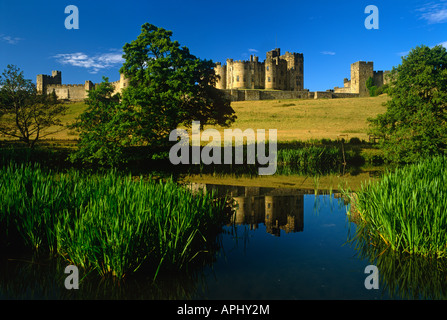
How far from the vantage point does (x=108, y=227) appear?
644 cm

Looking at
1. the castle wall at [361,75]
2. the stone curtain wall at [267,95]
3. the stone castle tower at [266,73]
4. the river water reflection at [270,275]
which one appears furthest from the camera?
the stone castle tower at [266,73]

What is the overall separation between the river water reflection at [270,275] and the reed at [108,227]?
15.3 inches

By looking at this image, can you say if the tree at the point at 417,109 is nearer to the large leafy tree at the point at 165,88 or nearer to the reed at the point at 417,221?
the large leafy tree at the point at 165,88

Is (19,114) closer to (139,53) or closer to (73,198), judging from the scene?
(139,53)

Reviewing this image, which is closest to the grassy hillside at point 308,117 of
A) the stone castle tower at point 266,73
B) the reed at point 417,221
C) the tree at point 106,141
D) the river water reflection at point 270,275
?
the tree at point 106,141

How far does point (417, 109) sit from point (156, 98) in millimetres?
16849

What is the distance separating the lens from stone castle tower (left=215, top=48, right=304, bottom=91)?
8631 cm

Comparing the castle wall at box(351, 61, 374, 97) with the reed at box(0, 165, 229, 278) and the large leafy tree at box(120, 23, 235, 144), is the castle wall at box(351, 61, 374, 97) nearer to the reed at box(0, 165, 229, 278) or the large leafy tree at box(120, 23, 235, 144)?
the large leafy tree at box(120, 23, 235, 144)

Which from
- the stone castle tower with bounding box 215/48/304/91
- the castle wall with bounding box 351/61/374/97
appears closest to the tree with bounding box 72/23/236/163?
the stone castle tower with bounding box 215/48/304/91

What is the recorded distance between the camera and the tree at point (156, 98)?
19.8m

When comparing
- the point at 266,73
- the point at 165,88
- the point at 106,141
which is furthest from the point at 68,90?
the point at 106,141

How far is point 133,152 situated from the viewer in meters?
20.8

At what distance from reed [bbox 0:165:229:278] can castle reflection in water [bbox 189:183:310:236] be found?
211 cm

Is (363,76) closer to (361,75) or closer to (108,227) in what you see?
(361,75)
